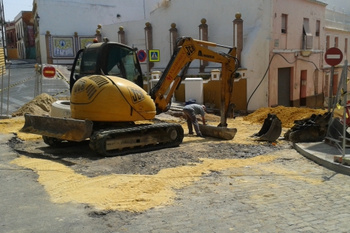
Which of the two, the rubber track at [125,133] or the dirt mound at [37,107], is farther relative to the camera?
the dirt mound at [37,107]

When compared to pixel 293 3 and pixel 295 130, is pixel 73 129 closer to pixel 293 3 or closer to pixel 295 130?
pixel 295 130

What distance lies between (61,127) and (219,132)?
15.1 feet

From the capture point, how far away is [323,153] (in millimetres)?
8344

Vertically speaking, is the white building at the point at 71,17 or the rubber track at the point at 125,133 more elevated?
the white building at the point at 71,17

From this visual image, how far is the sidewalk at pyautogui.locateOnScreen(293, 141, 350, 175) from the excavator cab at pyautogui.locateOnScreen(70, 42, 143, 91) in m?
4.77

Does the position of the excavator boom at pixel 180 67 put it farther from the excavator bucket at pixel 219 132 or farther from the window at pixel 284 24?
the window at pixel 284 24

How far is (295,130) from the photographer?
1002 centimetres

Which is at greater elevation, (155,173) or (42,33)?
(42,33)

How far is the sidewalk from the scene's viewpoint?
7289 millimetres

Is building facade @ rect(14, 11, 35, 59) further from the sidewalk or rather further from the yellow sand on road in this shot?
the sidewalk

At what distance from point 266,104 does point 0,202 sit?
16839 mm

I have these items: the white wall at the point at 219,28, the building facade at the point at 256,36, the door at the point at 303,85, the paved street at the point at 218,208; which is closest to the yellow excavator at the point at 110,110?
the paved street at the point at 218,208

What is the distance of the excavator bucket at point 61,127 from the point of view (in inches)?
313

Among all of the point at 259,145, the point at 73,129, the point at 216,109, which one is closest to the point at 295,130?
the point at 259,145
